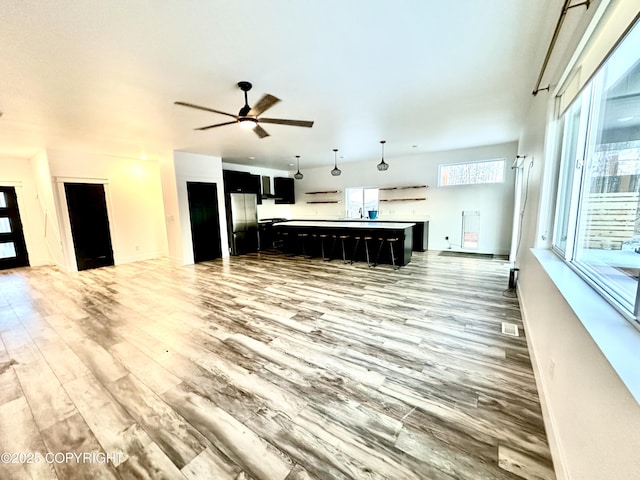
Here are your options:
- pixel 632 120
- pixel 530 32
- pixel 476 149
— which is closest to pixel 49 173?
pixel 530 32

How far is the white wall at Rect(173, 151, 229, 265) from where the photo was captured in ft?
20.5

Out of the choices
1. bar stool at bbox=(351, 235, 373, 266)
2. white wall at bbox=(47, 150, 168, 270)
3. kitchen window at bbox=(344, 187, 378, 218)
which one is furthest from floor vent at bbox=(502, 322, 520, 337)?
white wall at bbox=(47, 150, 168, 270)

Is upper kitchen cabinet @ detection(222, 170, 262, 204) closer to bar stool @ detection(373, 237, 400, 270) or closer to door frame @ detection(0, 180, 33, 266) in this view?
bar stool @ detection(373, 237, 400, 270)

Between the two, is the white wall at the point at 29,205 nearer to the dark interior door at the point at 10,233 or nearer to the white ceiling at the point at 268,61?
the dark interior door at the point at 10,233

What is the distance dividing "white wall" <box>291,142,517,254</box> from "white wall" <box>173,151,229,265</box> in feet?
→ 12.7

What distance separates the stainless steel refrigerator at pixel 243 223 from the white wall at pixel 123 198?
198 cm

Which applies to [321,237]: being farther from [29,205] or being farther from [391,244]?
[29,205]

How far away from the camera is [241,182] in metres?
7.72

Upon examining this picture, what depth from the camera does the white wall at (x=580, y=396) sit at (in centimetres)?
87

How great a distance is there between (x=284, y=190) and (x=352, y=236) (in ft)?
13.8

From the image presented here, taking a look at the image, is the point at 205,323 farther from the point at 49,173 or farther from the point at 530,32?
the point at 49,173

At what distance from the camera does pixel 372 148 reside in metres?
6.43

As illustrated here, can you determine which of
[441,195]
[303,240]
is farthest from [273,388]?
[441,195]

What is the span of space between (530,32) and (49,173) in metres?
8.21
